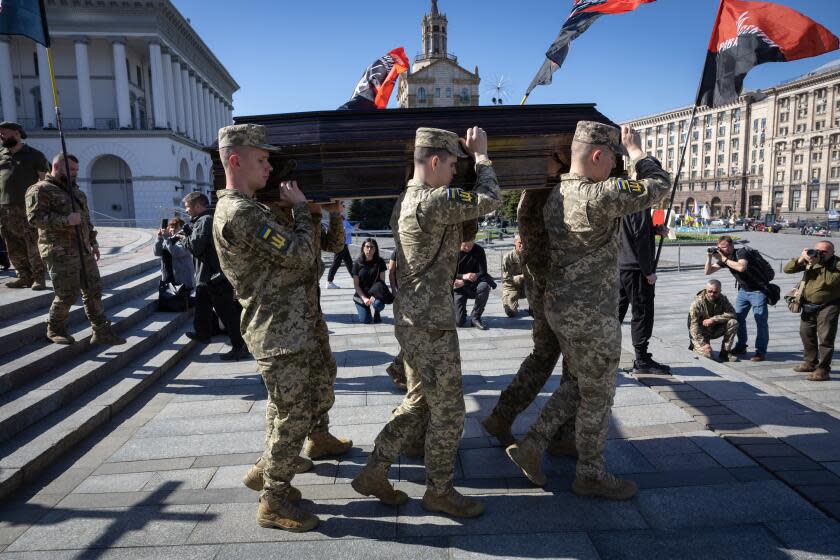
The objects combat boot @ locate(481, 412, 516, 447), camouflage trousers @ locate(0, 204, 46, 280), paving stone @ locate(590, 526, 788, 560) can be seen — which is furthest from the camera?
camouflage trousers @ locate(0, 204, 46, 280)

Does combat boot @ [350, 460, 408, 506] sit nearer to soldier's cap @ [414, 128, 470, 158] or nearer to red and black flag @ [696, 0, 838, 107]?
soldier's cap @ [414, 128, 470, 158]

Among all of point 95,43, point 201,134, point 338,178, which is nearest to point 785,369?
point 338,178

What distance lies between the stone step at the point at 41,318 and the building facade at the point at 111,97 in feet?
101

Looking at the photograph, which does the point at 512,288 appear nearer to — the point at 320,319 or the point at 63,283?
the point at 320,319

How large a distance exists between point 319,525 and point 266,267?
1464mm

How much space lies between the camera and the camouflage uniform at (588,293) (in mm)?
3033

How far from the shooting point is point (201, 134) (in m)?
51.1

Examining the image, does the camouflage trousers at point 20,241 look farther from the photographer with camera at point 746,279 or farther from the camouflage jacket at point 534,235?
the photographer with camera at point 746,279

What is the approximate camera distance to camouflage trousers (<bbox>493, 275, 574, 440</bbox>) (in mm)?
3645

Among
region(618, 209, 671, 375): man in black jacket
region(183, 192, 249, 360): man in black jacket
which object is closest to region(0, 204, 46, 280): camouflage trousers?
region(183, 192, 249, 360): man in black jacket

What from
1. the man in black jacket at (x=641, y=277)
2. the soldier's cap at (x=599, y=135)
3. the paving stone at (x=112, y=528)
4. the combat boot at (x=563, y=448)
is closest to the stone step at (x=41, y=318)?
the paving stone at (x=112, y=528)

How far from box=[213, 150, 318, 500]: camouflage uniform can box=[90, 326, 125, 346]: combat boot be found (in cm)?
389

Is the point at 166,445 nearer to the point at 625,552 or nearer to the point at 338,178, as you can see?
the point at 338,178

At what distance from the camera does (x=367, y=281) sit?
888 centimetres
